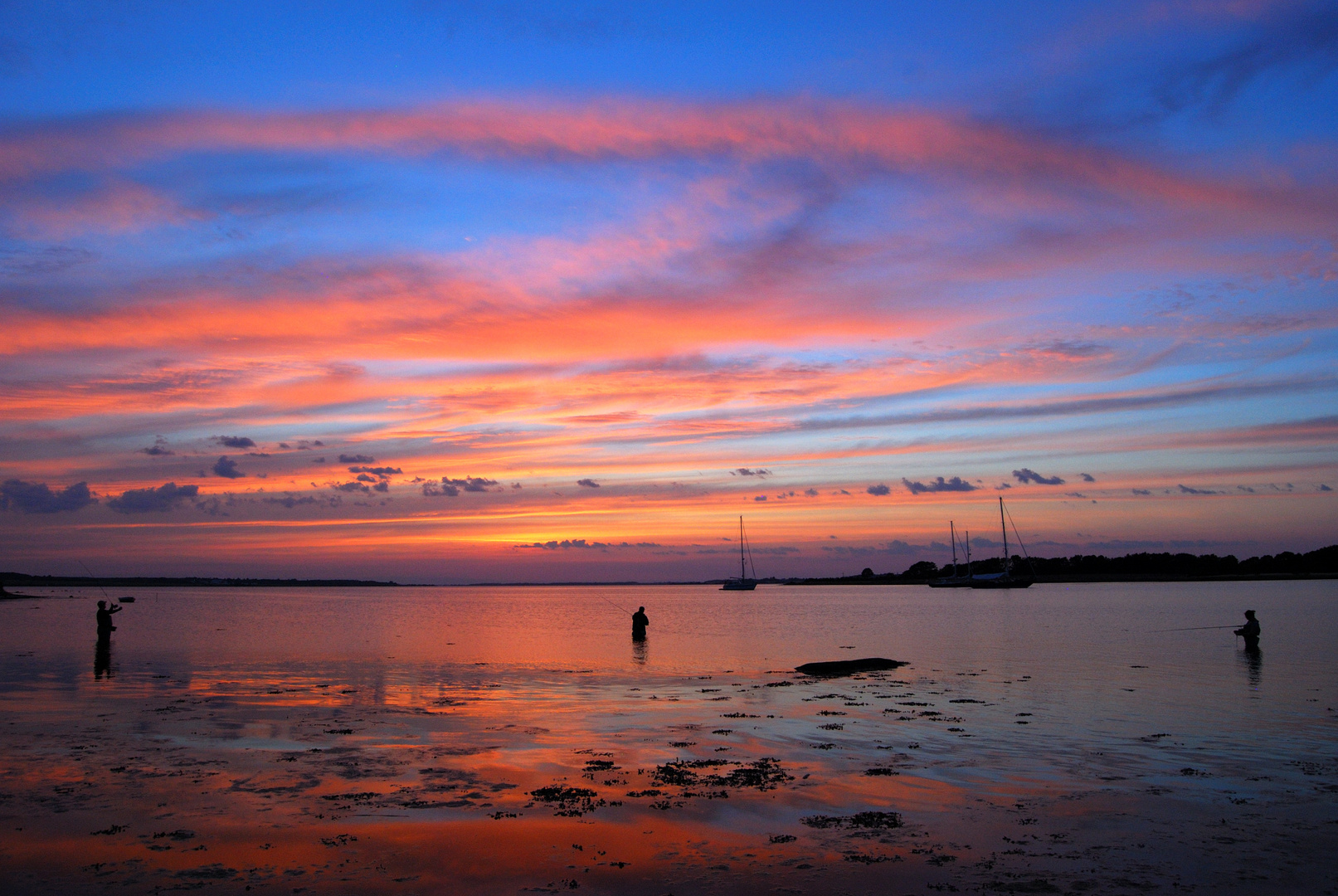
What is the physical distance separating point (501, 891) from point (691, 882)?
7.85 feet

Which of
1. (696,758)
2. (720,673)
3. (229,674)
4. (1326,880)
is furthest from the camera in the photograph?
(720,673)

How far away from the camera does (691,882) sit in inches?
435

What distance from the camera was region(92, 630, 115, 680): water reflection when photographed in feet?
109

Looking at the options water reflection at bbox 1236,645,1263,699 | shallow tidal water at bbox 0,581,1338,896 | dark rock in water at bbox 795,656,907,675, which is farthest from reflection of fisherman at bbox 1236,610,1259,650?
dark rock in water at bbox 795,656,907,675

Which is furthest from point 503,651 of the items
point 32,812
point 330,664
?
point 32,812

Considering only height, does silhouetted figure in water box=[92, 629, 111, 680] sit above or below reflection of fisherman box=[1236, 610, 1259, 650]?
above

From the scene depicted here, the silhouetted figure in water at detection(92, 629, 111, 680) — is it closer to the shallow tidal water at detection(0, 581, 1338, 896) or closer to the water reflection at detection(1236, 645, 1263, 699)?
the shallow tidal water at detection(0, 581, 1338, 896)

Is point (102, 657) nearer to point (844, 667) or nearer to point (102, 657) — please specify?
point (102, 657)

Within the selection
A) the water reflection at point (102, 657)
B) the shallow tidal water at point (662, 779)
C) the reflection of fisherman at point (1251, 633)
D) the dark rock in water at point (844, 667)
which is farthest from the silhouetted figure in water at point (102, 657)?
the reflection of fisherman at point (1251, 633)

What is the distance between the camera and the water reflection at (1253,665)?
31.4 m

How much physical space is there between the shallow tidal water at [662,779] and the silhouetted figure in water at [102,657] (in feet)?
2.50

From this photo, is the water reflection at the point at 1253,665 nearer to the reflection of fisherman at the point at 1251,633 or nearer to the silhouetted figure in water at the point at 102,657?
the reflection of fisherman at the point at 1251,633

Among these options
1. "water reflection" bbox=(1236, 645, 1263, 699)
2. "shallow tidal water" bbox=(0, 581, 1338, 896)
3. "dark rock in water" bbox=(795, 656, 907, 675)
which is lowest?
"water reflection" bbox=(1236, 645, 1263, 699)

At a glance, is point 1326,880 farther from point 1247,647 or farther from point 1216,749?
point 1247,647
